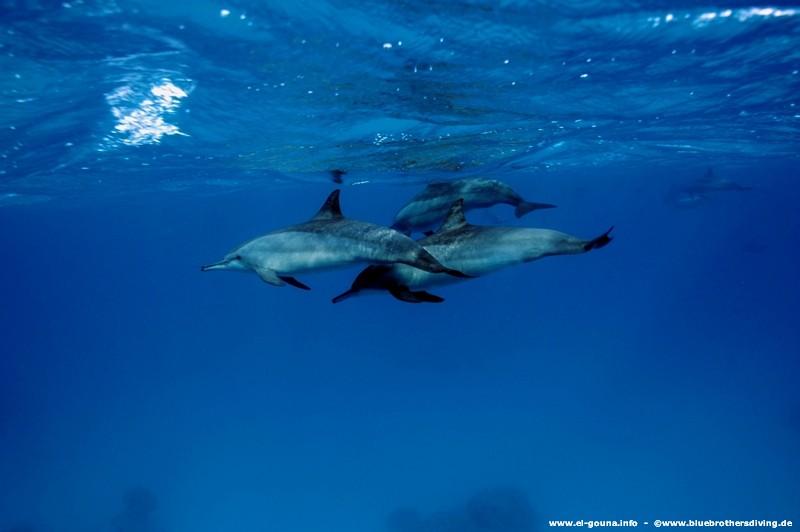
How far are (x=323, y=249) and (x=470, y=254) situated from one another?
182 cm

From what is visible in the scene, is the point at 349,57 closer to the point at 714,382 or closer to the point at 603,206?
the point at 714,382

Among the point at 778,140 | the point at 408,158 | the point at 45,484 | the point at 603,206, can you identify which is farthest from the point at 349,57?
the point at 603,206

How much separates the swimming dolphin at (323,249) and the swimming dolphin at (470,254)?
0.31 metres

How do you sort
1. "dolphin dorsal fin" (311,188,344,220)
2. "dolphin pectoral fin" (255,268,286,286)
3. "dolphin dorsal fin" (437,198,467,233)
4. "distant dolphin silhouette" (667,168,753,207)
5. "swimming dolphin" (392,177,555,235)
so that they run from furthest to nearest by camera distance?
"distant dolphin silhouette" (667,168,753,207), "swimming dolphin" (392,177,555,235), "dolphin dorsal fin" (311,188,344,220), "dolphin dorsal fin" (437,198,467,233), "dolphin pectoral fin" (255,268,286,286)

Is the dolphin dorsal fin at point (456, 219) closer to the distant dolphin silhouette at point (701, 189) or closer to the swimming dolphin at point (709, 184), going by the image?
the distant dolphin silhouette at point (701, 189)

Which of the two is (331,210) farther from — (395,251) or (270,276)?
(395,251)

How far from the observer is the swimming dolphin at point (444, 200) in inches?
418

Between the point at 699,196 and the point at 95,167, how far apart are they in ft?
99.5

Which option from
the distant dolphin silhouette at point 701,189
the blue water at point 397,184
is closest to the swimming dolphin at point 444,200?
the blue water at point 397,184

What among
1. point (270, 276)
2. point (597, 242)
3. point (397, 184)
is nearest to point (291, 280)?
point (270, 276)

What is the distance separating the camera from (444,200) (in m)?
10.5

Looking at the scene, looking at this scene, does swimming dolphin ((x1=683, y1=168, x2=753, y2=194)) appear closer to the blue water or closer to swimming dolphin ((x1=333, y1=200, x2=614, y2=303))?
the blue water

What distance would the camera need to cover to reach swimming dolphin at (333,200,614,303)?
5168 millimetres

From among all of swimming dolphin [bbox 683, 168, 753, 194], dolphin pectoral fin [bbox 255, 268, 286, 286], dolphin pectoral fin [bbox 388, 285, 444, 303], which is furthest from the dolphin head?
swimming dolphin [bbox 683, 168, 753, 194]
